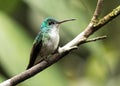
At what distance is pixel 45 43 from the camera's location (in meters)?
1.92

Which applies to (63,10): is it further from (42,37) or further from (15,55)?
(15,55)

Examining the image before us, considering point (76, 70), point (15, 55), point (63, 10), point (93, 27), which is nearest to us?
point (93, 27)

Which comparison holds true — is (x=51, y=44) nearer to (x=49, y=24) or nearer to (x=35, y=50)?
(x=35, y=50)

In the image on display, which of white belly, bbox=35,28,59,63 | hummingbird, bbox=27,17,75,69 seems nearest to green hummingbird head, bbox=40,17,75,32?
hummingbird, bbox=27,17,75,69

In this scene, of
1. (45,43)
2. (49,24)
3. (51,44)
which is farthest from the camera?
(49,24)

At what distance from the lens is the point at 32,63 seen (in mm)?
1652

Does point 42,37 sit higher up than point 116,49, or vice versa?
point 42,37

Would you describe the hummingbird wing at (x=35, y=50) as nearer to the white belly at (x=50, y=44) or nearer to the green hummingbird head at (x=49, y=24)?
the white belly at (x=50, y=44)

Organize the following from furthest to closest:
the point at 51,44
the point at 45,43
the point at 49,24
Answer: the point at 49,24, the point at 45,43, the point at 51,44

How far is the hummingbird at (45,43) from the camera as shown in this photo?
1.70 meters

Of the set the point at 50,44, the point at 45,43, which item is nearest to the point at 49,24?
the point at 45,43

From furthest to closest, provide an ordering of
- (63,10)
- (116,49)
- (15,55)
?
(116,49) < (63,10) < (15,55)

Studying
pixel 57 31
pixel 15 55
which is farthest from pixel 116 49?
pixel 15 55

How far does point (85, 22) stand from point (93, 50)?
117mm
